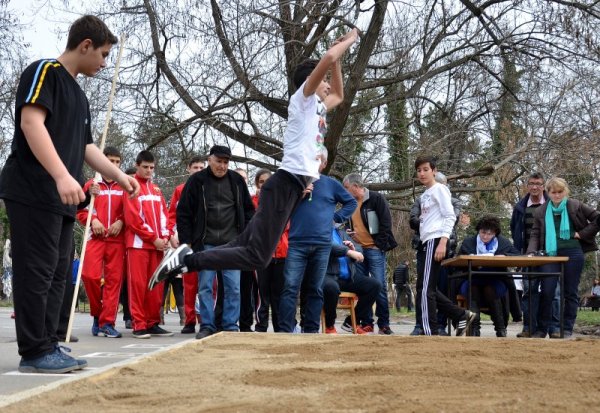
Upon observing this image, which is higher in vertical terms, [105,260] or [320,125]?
[320,125]

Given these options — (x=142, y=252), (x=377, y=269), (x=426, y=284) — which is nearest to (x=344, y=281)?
(x=377, y=269)

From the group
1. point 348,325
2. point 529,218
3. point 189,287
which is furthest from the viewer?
point 348,325

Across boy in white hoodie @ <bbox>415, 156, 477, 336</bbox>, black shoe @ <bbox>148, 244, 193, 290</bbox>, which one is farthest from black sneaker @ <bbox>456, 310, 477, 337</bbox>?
black shoe @ <bbox>148, 244, 193, 290</bbox>

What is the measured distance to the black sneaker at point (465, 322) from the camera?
29.2 feet

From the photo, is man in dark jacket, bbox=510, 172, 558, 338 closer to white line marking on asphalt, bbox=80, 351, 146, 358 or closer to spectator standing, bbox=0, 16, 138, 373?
white line marking on asphalt, bbox=80, 351, 146, 358

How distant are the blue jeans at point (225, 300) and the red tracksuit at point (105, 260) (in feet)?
3.29

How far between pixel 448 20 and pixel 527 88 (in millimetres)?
1991

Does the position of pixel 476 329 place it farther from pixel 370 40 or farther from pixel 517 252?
pixel 370 40

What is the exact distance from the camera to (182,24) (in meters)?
14.5

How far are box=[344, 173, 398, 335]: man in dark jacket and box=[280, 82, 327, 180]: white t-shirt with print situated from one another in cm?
450

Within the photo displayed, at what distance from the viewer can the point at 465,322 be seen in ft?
29.6

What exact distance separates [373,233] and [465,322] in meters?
1.82

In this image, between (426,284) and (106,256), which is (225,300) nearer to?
(106,256)

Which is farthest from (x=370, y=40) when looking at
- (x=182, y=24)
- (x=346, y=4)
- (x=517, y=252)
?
(x=517, y=252)
